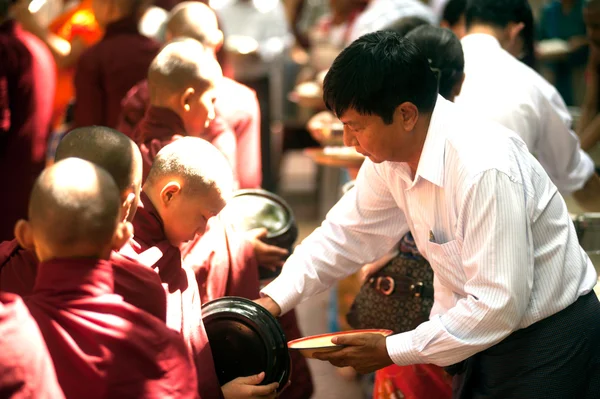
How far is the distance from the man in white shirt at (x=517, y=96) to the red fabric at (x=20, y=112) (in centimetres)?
201

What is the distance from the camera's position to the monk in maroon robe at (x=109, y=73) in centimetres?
403

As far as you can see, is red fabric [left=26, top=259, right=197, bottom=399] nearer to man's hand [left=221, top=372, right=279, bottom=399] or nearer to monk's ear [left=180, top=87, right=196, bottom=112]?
man's hand [left=221, top=372, right=279, bottom=399]

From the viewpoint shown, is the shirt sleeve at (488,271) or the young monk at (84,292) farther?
the shirt sleeve at (488,271)

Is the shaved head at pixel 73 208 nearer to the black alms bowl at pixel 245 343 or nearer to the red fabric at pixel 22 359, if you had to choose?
the red fabric at pixel 22 359

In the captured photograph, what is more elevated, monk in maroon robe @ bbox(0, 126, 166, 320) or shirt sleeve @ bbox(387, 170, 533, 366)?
monk in maroon robe @ bbox(0, 126, 166, 320)

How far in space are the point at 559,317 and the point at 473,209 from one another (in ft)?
1.17

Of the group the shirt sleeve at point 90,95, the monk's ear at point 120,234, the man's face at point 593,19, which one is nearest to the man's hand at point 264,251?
the monk's ear at point 120,234

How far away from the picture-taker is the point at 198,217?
2172 millimetres

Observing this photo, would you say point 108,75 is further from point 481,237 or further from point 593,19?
point 481,237

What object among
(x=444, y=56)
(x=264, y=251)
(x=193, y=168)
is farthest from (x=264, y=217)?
(x=444, y=56)

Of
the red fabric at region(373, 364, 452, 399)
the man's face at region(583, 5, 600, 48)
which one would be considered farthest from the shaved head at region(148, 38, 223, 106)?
the man's face at region(583, 5, 600, 48)

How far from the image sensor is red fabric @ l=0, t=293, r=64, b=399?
1.55 meters

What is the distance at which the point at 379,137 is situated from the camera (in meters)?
2.02

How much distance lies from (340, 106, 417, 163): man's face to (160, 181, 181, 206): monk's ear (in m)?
0.44
